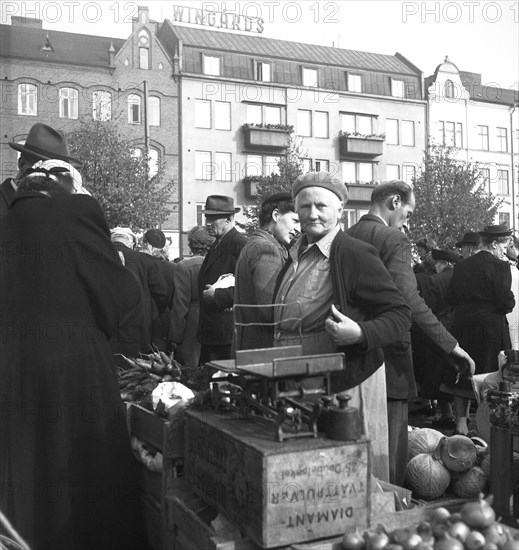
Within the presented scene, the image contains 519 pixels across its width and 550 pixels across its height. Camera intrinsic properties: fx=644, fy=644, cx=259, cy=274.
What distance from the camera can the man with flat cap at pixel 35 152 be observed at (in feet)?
11.2

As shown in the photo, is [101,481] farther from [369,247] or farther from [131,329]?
[131,329]

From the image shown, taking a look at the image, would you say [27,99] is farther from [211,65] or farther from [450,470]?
[450,470]

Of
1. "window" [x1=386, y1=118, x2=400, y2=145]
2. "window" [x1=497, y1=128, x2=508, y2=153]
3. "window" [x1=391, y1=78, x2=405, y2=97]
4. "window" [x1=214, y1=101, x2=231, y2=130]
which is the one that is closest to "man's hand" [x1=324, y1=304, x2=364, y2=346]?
"window" [x1=214, y1=101, x2=231, y2=130]

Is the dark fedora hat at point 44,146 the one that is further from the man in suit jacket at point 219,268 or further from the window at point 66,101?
the window at point 66,101

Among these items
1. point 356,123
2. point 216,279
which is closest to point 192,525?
point 216,279

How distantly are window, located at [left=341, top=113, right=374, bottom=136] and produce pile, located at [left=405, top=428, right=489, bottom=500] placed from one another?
36067 mm

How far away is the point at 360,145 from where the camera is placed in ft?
124

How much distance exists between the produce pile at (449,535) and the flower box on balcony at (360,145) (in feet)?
119

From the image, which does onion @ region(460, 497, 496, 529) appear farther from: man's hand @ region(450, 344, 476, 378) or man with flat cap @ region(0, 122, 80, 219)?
man with flat cap @ region(0, 122, 80, 219)

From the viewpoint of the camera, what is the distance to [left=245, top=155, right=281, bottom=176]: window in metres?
35.8

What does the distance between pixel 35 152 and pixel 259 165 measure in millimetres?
32995

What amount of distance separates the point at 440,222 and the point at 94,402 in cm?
3281

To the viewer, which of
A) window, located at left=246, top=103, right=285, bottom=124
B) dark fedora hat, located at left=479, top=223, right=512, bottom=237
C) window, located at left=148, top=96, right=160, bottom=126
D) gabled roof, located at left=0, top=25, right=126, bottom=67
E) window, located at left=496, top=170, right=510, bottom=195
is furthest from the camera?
window, located at left=496, top=170, right=510, bottom=195

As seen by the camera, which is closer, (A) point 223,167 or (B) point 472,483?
(B) point 472,483
